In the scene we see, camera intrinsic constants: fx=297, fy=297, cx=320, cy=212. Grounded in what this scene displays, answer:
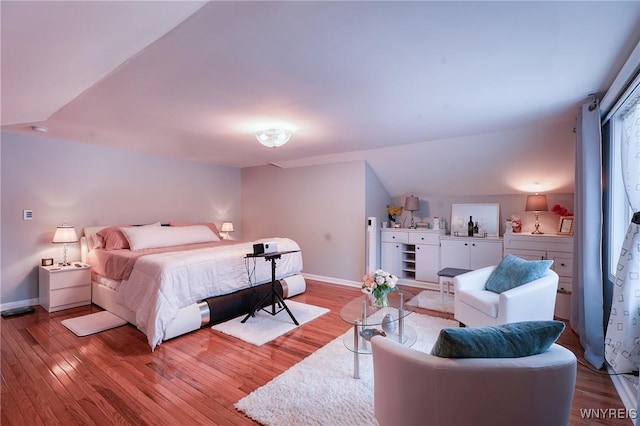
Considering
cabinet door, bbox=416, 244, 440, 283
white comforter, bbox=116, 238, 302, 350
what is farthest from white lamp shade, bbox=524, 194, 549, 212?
white comforter, bbox=116, 238, 302, 350

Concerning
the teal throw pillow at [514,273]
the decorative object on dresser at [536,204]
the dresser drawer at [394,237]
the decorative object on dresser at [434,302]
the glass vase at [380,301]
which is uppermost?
the decorative object on dresser at [536,204]

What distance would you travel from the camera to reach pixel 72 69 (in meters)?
1.86

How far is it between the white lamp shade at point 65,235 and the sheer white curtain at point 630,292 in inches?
212

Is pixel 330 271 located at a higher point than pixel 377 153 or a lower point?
lower

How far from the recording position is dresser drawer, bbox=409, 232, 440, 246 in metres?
4.74

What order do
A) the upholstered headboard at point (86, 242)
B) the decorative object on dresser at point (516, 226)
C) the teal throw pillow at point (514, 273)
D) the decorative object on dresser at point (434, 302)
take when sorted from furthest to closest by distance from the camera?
the decorative object on dresser at point (516, 226) < the upholstered headboard at point (86, 242) < the decorative object on dresser at point (434, 302) < the teal throw pillow at point (514, 273)

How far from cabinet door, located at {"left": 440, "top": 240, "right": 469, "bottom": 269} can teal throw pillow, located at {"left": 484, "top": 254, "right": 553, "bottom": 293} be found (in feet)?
4.56

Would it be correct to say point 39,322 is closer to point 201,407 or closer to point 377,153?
point 201,407

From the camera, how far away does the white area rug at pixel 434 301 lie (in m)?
3.80

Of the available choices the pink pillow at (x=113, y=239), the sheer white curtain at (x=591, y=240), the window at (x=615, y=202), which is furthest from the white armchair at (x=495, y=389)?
the pink pillow at (x=113, y=239)

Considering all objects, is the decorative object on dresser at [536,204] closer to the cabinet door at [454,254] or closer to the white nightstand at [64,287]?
the cabinet door at [454,254]

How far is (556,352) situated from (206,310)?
2975mm

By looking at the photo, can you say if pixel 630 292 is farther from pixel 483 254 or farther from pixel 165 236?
pixel 165 236

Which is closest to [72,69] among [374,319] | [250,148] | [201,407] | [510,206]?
[201,407]
